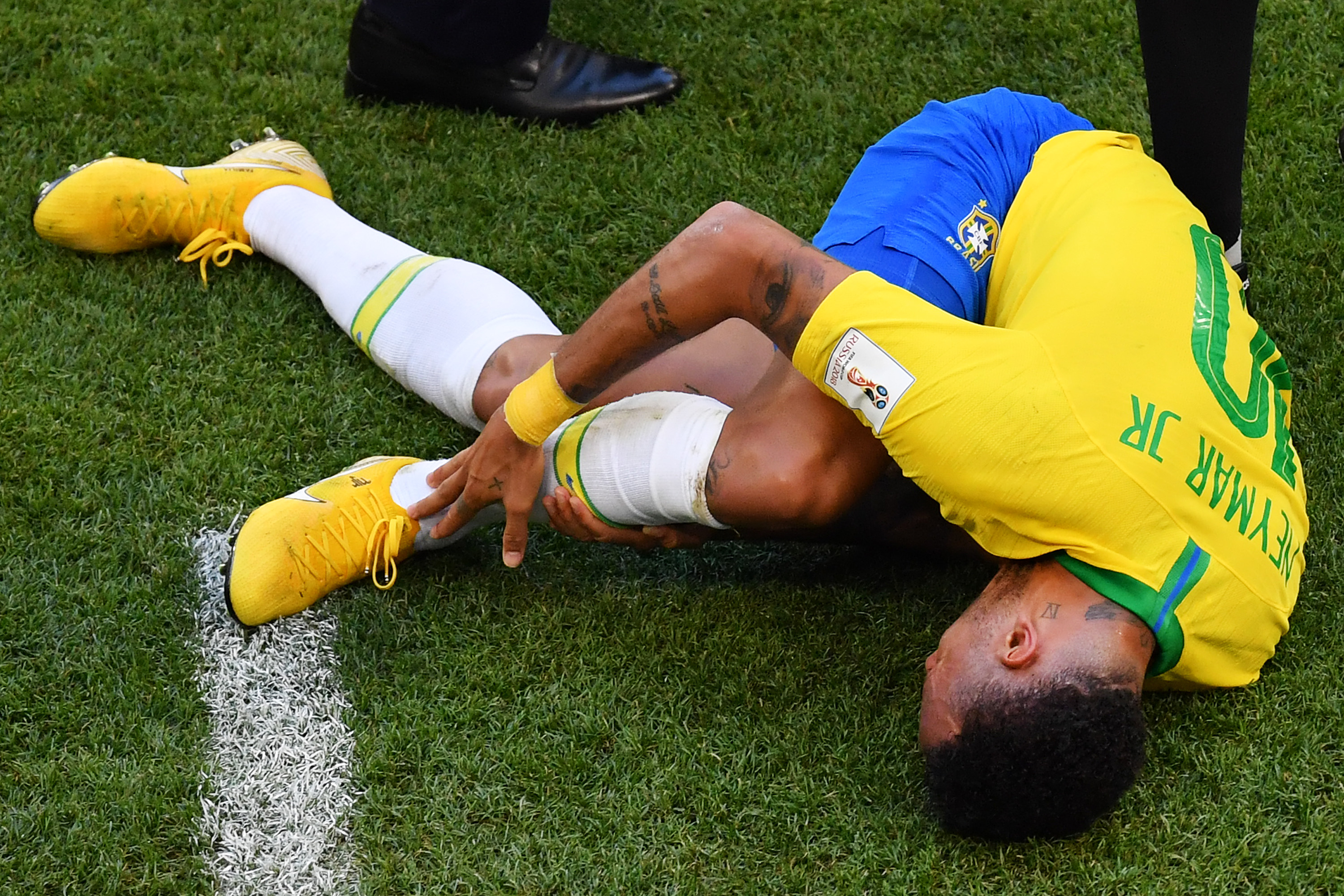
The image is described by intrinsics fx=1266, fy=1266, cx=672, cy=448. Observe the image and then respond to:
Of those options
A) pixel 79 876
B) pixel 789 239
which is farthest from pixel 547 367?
pixel 79 876

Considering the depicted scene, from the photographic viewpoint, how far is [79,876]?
2.04 metres

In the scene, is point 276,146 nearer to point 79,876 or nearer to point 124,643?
point 124,643

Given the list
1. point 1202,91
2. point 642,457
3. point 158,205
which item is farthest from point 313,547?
point 1202,91

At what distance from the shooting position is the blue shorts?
2.26 metres

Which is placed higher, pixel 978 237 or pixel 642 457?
pixel 978 237

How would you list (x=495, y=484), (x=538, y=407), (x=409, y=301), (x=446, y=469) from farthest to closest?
(x=409, y=301), (x=446, y=469), (x=495, y=484), (x=538, y=407)

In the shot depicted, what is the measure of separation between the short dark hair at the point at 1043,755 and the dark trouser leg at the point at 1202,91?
111 cm

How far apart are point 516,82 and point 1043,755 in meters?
2.12

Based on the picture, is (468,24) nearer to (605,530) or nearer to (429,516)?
(429,516)

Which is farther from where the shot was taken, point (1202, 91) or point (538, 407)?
point (1202, 91)

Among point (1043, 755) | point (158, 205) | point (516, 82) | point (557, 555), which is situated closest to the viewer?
point (1043, 755)

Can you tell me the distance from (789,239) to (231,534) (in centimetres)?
125

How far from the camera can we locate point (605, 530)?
2.29 m

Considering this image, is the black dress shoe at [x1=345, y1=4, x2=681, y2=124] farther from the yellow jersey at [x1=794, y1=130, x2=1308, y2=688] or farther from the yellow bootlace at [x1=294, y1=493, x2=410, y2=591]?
the yellow jersey at [x1=794, y1=130, x2=1308, y2=688]
